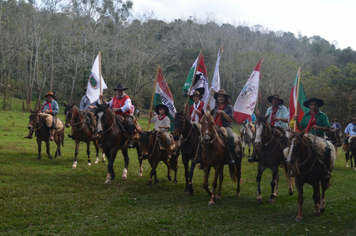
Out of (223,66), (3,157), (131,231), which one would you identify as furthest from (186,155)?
(223,66)

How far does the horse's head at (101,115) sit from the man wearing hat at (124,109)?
→ 0.81m

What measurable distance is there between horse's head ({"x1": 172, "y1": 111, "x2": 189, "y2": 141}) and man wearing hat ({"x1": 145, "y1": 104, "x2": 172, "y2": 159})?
5.58ft

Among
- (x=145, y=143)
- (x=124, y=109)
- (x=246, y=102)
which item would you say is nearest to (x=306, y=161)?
(x=246, y=102)

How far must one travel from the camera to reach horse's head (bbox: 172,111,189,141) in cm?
1027

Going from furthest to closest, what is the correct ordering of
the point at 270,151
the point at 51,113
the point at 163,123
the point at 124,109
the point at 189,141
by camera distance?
the point at 51,113, the point at 124,109, the point at 163,123, the point at 189,141, the point at 270,151

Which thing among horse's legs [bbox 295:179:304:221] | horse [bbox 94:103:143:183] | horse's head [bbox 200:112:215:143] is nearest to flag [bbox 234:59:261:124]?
horse's head [bbox 200:112:215:143]

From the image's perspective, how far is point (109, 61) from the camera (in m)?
50.7

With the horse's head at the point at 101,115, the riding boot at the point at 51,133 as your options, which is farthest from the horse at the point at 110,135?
the riding boot at the point at 51,133

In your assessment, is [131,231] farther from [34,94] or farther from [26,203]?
[34,94]

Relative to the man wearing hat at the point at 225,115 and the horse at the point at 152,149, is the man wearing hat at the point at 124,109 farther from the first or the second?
the man wearing hat at the point at 225,115

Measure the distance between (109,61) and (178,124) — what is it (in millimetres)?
42030

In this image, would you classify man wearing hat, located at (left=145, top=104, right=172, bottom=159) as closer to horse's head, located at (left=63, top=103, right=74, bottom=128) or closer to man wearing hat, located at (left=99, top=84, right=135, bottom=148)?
man wearing hat, located at (left=99, top=84, right=135, bottom=148)

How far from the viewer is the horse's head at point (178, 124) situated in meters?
10.3

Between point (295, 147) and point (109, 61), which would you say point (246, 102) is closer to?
point (295, 147)
